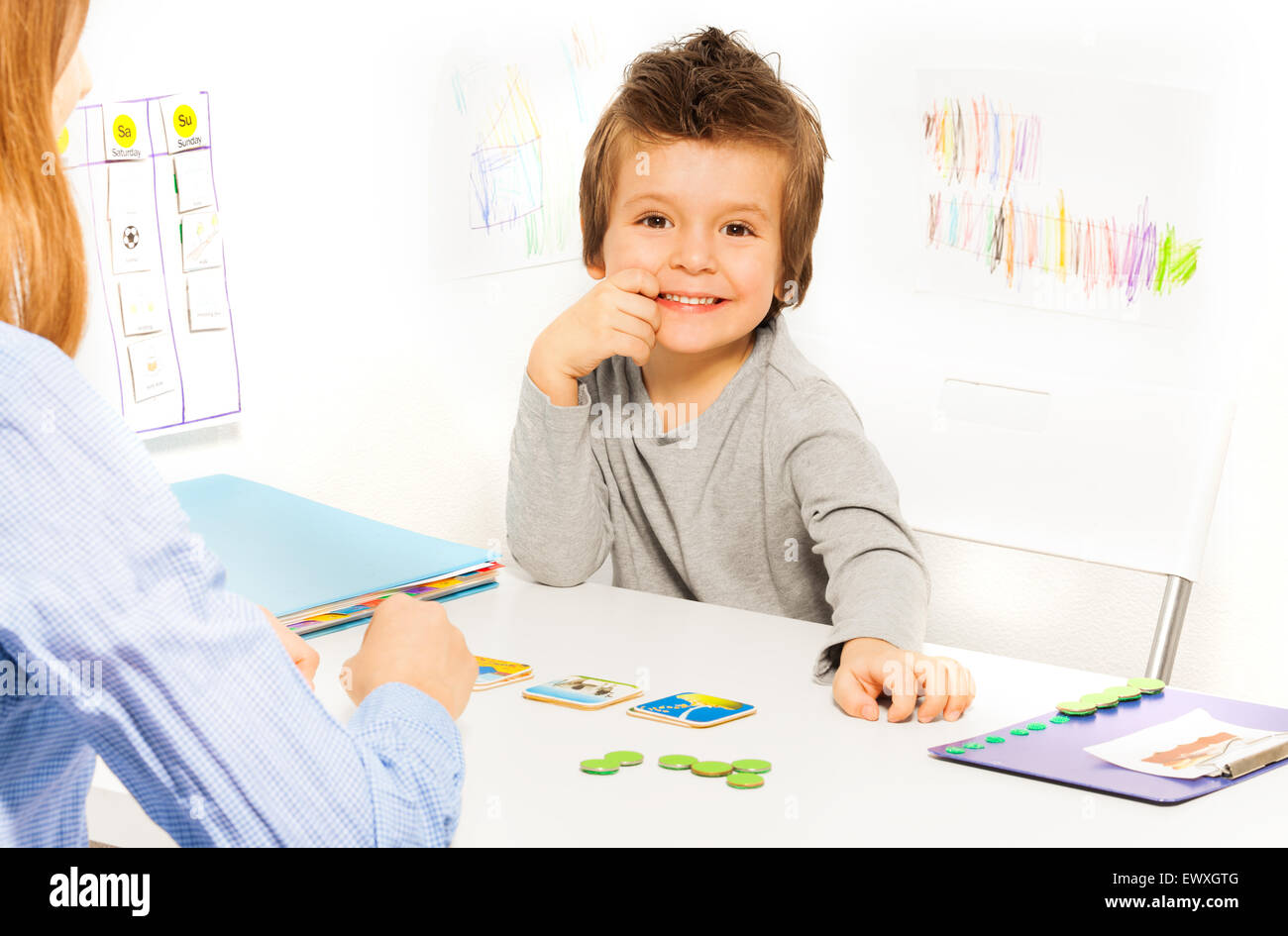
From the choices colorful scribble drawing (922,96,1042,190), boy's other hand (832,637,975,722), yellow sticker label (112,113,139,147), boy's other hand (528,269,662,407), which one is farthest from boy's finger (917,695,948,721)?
colorful scribble drawing (922,96,1042,190)

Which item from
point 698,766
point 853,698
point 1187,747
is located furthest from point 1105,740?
point 698,766

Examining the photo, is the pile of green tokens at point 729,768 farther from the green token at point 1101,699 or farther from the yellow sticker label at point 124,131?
the yellow sticker label at point 124,131

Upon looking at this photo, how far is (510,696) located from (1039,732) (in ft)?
1.08

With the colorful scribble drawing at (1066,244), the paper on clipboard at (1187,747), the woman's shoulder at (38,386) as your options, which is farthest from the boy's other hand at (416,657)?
the colorful scribble drawing at (1066,244)

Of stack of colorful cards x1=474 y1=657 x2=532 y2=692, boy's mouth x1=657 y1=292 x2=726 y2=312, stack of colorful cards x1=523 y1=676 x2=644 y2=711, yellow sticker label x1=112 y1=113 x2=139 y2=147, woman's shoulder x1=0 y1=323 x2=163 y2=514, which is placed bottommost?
stack of colorful cards x1=474 y1=657 x2=532 y2=692

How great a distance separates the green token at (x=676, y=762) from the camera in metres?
0.70

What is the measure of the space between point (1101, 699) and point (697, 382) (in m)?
0.57

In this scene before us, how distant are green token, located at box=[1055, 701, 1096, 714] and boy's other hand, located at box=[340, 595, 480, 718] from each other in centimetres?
38

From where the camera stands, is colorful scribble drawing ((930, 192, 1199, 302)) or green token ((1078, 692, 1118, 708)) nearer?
green token ((1078, 692, 1118, 708))


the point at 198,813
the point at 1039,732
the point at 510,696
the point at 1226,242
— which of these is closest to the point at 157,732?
the point at 198,813

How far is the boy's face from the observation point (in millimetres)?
1198

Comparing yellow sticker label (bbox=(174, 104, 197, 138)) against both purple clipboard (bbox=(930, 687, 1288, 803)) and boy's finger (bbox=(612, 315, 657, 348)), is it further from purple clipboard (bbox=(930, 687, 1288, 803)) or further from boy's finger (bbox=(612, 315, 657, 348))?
purple clipboard (bbox=(930, 687, 1288, 803))

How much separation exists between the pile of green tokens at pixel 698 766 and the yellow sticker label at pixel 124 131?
65 centimetres
